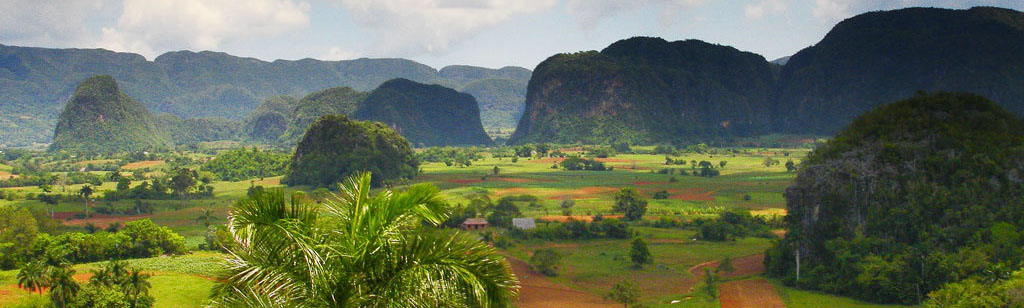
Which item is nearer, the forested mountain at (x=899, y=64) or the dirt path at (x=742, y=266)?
the dirt path at (x=742, y=266)

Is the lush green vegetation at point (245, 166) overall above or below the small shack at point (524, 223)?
above

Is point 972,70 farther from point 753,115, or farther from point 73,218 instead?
point 73,218

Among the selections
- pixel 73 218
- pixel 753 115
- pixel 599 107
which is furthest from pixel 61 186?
pixel 753 115

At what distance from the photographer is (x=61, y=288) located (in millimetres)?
25406

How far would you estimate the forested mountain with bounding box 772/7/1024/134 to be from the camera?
143000 mm

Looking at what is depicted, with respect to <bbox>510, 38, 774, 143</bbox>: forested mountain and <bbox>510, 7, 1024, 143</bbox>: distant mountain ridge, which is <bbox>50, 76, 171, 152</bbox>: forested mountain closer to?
<bbox>510, 38, 774, 143</bbox>: forested mountain

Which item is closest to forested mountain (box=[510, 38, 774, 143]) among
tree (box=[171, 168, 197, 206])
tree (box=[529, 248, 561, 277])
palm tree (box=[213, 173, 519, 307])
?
tree (box=[171, 168, 197, 206])

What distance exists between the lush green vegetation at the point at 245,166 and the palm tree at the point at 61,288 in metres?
65.3

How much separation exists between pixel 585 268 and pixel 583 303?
21.2 feet

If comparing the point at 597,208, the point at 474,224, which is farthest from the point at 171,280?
the point at 597,208

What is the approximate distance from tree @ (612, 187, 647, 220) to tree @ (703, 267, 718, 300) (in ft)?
58.9

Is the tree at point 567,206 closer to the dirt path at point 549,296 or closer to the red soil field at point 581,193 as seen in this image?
the red soil field at point 581,193

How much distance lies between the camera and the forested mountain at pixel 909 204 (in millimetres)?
29859

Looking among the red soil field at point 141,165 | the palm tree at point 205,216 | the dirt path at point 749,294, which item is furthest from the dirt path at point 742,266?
the red soil field at point 141,165
